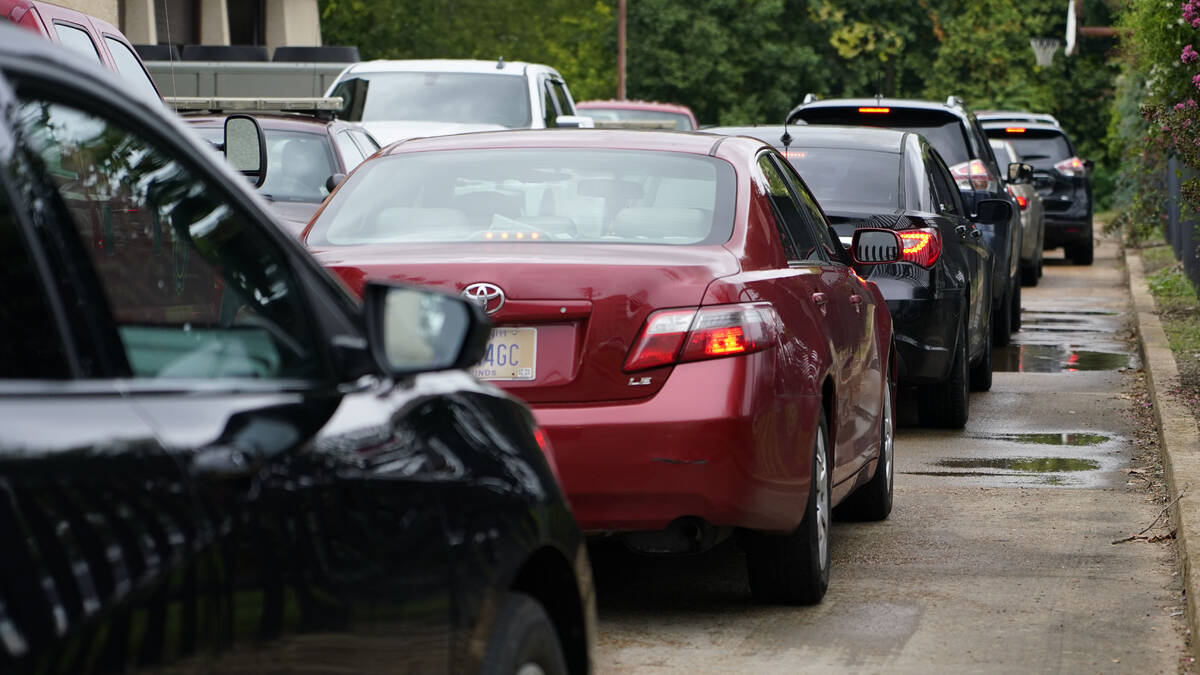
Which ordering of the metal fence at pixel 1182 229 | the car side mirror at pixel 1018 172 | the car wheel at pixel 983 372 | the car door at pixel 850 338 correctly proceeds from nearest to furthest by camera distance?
the car door at pixel 850 338 < the car wheel at pixel 983 372 < the metal fence at pixel 1182 229 < the car side mirror at pixel 1018 172

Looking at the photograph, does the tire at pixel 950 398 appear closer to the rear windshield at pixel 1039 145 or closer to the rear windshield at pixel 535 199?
the rear windshield at pixel 535 199

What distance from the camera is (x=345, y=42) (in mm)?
47000

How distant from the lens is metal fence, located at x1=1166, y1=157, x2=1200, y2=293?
16.3 m

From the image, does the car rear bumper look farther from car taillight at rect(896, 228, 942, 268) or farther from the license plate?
car taillight at rect(896, 228, 942, 268)

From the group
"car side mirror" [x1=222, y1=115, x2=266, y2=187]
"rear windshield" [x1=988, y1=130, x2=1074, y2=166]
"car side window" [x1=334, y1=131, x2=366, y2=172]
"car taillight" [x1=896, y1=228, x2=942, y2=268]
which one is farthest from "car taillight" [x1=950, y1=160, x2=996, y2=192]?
"rear windshield" [x1=988, y1=130, x2=1074, y2=166]

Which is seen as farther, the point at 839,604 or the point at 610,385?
the point at 839,604

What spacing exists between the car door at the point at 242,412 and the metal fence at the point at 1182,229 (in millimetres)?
10875

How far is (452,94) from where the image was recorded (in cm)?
1797

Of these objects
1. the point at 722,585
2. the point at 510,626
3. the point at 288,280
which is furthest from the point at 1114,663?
the point at 288,280

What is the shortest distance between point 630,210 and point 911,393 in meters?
6.12

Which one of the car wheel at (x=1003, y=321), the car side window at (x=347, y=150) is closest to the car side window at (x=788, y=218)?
the car side window at (x=347, y=150)

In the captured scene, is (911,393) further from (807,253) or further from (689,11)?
(689,11)

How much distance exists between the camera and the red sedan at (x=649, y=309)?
5.47 meters

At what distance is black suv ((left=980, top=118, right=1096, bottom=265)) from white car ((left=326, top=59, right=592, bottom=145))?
9.47m
